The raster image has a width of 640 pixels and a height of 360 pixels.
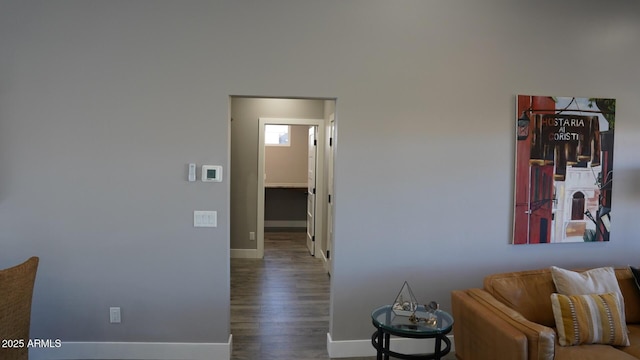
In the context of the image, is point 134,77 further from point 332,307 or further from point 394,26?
point 332,307

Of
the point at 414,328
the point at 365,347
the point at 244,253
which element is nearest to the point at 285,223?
the point at 244,253

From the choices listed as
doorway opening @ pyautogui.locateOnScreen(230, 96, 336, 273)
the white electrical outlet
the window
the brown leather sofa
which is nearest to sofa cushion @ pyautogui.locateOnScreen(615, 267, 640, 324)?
the brown leather sofa

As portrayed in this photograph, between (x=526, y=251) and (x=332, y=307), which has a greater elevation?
(x=526, y=251)

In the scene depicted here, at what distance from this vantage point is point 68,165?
10.2 ft

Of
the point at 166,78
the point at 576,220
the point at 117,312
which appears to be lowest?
the point at 117,312

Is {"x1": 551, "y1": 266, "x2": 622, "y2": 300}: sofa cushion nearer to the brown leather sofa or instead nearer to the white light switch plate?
the brown leather sofa

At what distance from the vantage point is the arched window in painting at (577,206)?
3441mm

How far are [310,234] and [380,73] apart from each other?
3.96 metres

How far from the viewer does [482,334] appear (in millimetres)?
2508

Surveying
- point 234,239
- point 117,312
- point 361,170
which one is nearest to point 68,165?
point 117,312

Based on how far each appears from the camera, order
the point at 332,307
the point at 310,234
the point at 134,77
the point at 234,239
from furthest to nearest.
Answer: the point at 310,234, the point at 234,239, the point at 332,307, the point at 134,77

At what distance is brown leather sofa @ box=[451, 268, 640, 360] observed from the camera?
7.36 ft

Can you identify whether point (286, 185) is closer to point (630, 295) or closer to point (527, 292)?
point (527, 292)

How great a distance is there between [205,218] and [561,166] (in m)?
2.82
